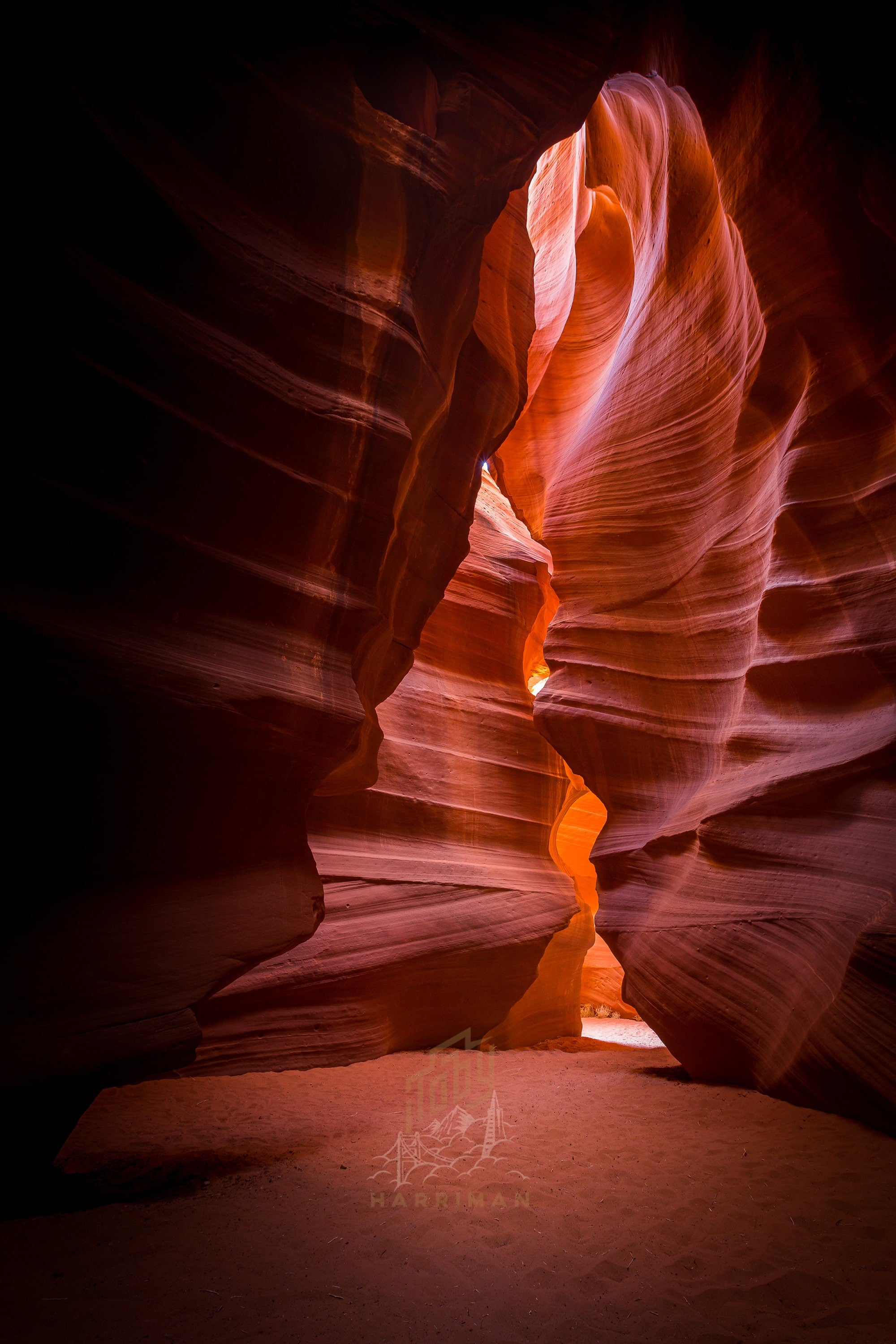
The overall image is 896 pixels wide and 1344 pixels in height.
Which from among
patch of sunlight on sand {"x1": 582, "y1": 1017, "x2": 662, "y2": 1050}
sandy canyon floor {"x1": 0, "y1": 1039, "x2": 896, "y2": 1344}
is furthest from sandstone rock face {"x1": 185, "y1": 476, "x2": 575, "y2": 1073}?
patch of sunlight on sand {"x1": 582, "y1": 1017, "x2": 662, "y2": 1050}

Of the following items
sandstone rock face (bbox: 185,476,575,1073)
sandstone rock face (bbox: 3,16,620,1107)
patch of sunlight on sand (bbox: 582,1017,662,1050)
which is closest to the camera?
sandstone rock face (bbox: 3,16,620,1107)

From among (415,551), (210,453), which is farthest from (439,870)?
(210,453)

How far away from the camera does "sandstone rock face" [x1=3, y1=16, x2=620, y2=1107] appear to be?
361 centimetres

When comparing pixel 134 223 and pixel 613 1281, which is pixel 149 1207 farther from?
pixel 134 223

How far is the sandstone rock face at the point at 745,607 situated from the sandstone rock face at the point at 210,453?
2.49 metres

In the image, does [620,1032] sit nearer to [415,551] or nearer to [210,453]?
[415,551]

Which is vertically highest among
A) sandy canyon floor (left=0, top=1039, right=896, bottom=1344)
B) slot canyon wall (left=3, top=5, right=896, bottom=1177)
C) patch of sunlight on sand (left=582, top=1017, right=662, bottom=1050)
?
slot canyon wall (left=3, top=5, right=896, bottom=1177)

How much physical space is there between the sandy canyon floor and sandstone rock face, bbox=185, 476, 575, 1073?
49.0 inches

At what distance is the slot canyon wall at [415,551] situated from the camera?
371 cm

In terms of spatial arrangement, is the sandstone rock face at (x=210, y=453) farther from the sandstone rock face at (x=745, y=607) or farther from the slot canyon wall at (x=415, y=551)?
the sandstone rock face at (x=745, y=607)

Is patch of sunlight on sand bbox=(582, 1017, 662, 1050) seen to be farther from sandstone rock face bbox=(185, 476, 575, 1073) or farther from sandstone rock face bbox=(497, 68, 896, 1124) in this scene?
sandstone rock face bbox=(497, 68, 896, 1124)

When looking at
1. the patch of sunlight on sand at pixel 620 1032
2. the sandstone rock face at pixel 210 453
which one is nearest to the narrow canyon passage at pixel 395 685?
the sandstone rock face at pixel 210 453

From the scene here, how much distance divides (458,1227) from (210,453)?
4.16 meters

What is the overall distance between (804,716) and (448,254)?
4.78 meters
